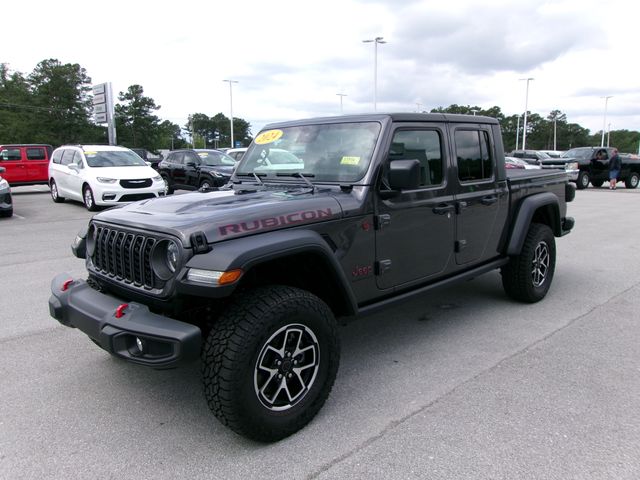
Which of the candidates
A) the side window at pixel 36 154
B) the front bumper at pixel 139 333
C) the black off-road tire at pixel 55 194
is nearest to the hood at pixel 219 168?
the black off-road tire at pixel 55 194

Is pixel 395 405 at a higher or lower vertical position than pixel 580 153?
lower

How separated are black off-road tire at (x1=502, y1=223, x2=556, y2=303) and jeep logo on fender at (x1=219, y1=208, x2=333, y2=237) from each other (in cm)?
257

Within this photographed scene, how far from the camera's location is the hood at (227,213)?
2658 millimetres

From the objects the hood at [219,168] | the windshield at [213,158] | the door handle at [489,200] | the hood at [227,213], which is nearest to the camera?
the hood at [227,213]

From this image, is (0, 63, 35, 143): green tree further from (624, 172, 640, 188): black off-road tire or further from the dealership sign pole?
(624, 172, 640, 188): black off-road tire

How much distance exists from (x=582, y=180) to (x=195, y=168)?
655 inches

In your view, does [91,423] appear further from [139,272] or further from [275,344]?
[275,344]

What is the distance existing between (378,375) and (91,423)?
6.13 feet

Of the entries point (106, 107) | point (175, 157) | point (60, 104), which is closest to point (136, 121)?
point (60, 104)

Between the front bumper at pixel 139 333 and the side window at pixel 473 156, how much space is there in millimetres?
2703

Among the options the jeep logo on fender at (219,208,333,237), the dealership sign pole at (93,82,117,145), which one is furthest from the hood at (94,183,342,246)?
the dealership sign pole at (93,82,117,145)

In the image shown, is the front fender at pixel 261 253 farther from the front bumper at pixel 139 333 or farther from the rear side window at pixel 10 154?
the rear side window at pixel 10 154

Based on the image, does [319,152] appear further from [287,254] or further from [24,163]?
[24,163]

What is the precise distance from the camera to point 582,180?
21.5 m
